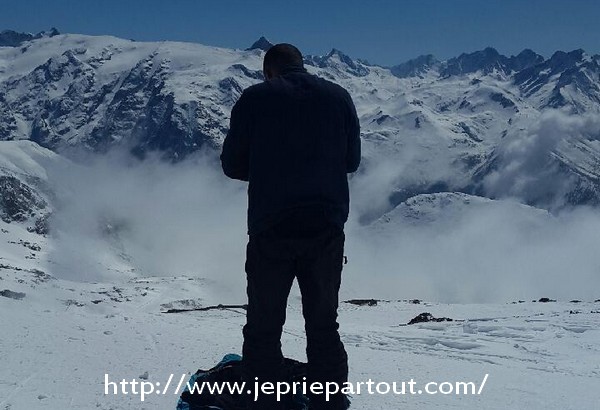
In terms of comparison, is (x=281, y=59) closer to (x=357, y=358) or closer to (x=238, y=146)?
(x=238, y=146)

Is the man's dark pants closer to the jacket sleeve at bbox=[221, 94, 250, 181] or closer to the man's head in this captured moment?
the jacket sleeve at bbox=[221, 94, 250, 181]

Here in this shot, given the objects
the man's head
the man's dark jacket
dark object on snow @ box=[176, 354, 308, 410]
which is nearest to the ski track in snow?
dark object on snow @ box=[176, 354, 308, 410]

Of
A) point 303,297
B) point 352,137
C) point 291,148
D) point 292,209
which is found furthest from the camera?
point 352,137

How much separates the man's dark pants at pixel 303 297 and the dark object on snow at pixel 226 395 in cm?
21

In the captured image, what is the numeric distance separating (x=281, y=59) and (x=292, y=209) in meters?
1.61

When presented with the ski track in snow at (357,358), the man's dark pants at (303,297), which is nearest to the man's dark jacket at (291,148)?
the man's dark pants at (303,297)

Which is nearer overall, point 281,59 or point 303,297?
point 303,297

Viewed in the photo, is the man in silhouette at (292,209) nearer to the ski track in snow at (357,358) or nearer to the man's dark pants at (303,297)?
the man's dark pants at (303,297)

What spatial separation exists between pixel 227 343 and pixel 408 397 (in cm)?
477

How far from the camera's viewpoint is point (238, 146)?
6.05 metres

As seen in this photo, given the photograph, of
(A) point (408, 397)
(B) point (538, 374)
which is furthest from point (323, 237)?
(B) point (538, 374)

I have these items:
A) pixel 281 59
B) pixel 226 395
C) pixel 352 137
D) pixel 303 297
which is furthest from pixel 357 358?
pixel 281 59

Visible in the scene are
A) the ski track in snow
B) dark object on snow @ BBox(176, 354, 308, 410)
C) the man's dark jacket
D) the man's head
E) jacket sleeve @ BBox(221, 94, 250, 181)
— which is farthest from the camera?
the ski track in snow

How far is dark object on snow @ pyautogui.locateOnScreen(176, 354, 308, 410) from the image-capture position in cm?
620
